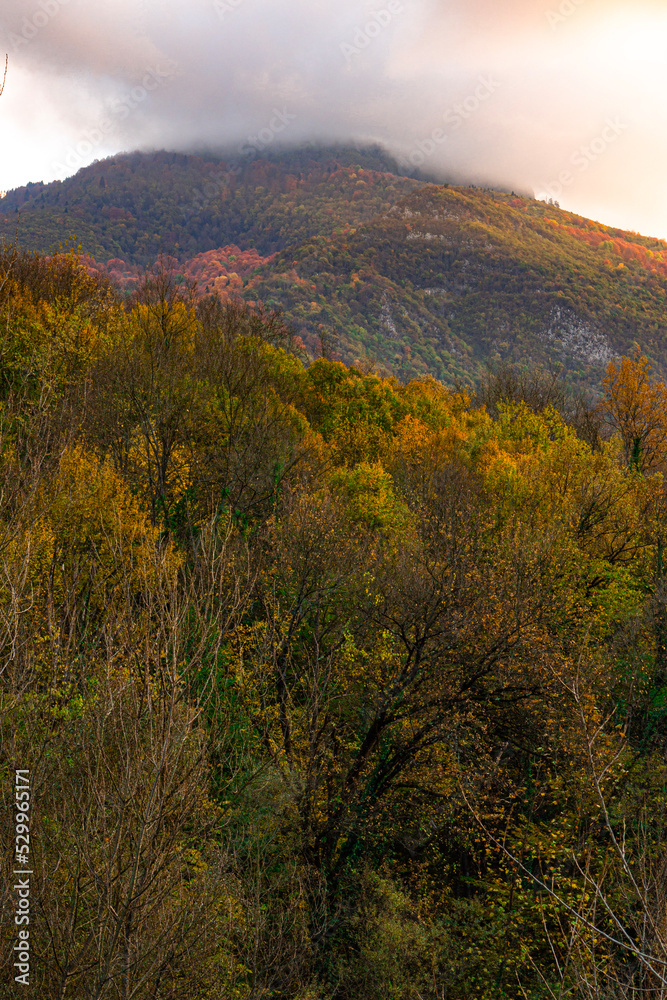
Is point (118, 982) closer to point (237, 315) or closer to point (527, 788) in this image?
point (527, 788)

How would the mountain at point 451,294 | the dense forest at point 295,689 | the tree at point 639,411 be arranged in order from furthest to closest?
1. the mountain at point 451,294
2. the tree at point 639,411
3. the dense forest at point 295,689

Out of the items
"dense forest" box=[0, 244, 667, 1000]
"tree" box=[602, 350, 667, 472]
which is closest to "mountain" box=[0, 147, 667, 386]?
"tree" box=[602, 350, 667, 472]

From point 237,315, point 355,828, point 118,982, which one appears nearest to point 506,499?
point 355,828

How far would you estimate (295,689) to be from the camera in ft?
69.3

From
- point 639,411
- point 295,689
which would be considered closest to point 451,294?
point 639,411

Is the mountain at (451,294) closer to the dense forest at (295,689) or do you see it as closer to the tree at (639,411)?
the tree at (639,411)

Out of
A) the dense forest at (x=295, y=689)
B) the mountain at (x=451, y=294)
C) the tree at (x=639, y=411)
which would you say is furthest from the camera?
the mountain at (x=451, y=294)

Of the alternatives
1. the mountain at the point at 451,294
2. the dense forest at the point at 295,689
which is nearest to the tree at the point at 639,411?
the dense forest at the point at 295,689

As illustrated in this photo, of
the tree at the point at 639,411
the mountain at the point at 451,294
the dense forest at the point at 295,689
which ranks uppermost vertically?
the mountain at the point at 451,294

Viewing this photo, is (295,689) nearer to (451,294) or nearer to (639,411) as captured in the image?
(639,411)

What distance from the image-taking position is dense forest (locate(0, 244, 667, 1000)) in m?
7.73

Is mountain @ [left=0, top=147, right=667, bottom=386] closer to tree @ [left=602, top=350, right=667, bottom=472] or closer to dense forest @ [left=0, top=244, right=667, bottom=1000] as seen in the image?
tree @ [left=602, top=350, right=667, bottom=472]

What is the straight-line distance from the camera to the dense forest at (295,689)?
25.3 ft

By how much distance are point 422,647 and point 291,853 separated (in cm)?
660
